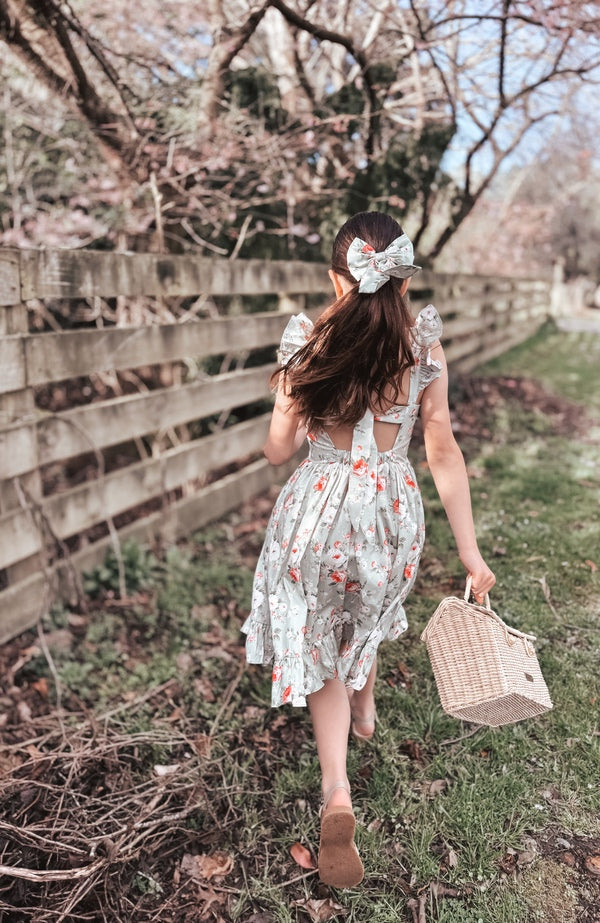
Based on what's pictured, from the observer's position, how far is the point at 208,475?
564 cm

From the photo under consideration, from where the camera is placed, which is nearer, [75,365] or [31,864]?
[31,864]

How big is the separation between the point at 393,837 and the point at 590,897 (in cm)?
60

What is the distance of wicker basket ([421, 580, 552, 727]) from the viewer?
2.15 m

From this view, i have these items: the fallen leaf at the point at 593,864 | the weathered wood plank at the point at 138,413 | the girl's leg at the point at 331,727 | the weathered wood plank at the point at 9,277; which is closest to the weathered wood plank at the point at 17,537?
the weathered wood plank at the point at 138,413

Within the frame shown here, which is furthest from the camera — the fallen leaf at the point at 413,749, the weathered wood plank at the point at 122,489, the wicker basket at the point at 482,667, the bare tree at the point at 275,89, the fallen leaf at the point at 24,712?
the bare tree at the point at 275,89

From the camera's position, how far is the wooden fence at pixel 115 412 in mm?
3336

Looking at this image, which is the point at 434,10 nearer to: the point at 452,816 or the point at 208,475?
the point at 208,475

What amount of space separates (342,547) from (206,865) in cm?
113

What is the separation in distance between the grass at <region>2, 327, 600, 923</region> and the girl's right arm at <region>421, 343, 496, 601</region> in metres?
0.72

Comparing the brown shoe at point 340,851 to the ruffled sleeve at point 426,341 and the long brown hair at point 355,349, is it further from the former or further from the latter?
the ruffled sleeve at point 426,341

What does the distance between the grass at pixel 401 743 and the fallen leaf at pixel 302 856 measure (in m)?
0.02

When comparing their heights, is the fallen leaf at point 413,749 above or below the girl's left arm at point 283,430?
below

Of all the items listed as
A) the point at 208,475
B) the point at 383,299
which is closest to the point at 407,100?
the point at 208,475

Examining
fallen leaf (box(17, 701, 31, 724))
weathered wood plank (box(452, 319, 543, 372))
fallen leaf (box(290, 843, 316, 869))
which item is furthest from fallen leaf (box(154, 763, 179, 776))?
weathered wood plank (box(452, 319, 543, 372))
